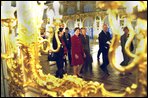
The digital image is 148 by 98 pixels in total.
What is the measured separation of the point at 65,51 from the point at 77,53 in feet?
0.60

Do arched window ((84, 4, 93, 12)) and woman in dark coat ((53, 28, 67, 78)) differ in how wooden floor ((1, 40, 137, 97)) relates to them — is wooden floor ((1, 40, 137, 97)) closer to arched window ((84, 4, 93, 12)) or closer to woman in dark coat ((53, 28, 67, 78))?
woman in dark coat ((53, 28, 67, 78))

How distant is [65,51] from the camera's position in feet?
8.62

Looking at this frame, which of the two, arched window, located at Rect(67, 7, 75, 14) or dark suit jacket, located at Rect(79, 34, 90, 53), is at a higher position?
arched window, located at Rect(67, 7, 75, 14)

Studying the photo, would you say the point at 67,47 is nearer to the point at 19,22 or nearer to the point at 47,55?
the point at 47,55

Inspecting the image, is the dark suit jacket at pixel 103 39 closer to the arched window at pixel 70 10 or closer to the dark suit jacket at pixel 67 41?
the dark suit jacket at pixel 67 41

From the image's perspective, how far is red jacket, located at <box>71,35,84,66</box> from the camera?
2.71 meters

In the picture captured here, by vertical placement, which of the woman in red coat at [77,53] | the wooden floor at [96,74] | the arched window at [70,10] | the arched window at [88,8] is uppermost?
the arched window at [88,8]

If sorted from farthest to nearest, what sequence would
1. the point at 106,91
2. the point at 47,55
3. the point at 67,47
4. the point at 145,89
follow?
the point at 67,47, the point at 47,55, the point at 106,91, the point at 145,89

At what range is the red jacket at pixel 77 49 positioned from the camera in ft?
8.90

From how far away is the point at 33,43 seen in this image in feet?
7.60

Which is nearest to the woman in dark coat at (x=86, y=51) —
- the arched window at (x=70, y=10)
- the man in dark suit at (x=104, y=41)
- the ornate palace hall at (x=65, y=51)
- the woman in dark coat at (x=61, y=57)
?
the ornate palace hall at (x=65, y=51)

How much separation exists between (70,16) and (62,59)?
42cm

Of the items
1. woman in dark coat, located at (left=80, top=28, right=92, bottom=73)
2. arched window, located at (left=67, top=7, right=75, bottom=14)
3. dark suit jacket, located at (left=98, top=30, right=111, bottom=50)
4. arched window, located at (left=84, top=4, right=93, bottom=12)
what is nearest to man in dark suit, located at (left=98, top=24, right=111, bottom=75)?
dark suit jacket, located at (left=98, top=30, right=111, bottom=50)

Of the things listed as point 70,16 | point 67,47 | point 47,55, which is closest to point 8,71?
point 47,55
